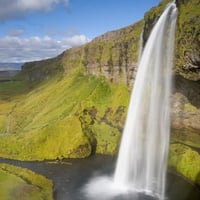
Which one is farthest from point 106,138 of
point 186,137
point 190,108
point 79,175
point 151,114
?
point 190,108

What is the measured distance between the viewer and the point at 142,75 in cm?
5800

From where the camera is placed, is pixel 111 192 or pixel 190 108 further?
pixel 190 108

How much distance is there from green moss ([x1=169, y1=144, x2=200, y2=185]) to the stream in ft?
4.21

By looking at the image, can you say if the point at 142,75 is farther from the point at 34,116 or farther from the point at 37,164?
the point at 34,116

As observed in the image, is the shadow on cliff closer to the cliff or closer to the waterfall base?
the cliff

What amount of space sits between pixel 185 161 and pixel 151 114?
897 cm

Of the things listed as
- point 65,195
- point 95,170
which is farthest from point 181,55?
point 65,195

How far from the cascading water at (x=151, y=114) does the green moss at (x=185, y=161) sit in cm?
212

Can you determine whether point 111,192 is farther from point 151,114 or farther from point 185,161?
point 151,114

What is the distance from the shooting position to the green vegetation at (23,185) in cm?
4733

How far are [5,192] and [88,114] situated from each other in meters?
36.3

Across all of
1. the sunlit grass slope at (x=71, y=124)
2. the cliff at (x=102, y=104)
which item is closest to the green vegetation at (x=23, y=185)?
the sunlit grass slope at (x=71, y=124)

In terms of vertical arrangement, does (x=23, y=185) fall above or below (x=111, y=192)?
above

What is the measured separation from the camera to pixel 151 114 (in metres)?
58.5
